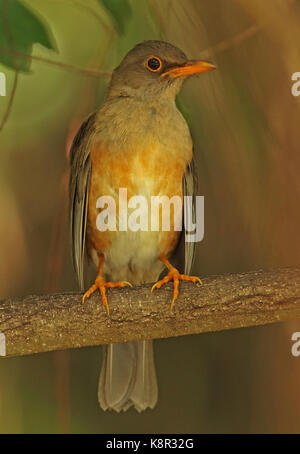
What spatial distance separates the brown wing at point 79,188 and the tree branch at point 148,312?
15.1 inches

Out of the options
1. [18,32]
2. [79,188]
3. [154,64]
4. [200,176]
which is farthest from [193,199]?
[18,32]

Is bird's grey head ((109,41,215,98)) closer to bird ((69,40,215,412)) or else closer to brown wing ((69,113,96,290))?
bird ((69,40,215,412))

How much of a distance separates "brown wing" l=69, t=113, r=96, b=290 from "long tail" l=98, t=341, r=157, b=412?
0.35 meters

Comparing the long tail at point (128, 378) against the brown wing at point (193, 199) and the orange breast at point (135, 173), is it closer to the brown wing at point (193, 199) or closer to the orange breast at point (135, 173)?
the brown wing at point (193, 199)

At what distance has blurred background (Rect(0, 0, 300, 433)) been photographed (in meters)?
2.17

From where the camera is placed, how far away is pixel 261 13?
7.02 feet

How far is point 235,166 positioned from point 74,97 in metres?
0.67

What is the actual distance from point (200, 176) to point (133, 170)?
1.04 ft

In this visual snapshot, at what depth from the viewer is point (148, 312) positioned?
202cm

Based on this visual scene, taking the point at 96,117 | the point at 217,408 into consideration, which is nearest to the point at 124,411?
the point at 217,408

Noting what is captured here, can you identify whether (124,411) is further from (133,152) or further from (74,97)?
(74,97)
